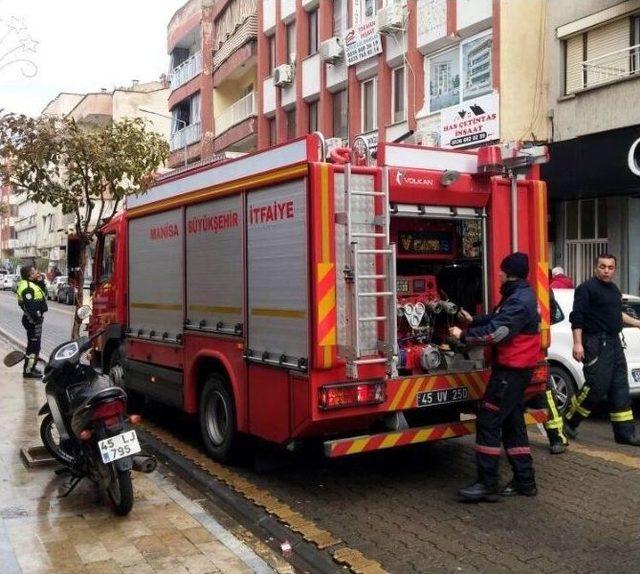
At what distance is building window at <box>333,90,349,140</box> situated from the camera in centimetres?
2323

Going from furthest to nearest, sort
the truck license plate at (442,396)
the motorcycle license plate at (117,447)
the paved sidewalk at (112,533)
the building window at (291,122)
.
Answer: the building window at (291,122) → the truck license plate at (442,396) → the motorcycle license plate at (117,447) → the paved sidewalk at (112,533)

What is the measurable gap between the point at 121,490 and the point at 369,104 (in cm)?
1842

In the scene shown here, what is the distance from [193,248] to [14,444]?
2660 mm

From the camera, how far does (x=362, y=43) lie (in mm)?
21406

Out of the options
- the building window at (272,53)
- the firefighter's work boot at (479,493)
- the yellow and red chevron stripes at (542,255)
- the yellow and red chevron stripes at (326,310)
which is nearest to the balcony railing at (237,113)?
the building window at (272,53)

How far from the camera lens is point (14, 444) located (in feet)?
24.4

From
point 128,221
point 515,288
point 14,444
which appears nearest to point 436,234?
point 515,288

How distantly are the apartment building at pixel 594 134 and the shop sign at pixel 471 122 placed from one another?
1207mm

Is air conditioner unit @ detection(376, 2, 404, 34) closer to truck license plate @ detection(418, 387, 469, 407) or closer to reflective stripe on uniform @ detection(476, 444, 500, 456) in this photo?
truck license plate @ detection(418, 387, 469, 407)

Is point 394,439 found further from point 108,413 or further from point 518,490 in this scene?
point 108,413

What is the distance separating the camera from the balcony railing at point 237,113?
2895cm

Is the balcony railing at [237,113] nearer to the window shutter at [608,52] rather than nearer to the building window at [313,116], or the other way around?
the building window at [313,116]

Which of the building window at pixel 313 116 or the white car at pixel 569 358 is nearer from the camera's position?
the white car at pixel 569 358

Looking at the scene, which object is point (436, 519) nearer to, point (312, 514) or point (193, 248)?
point (312, 514)
